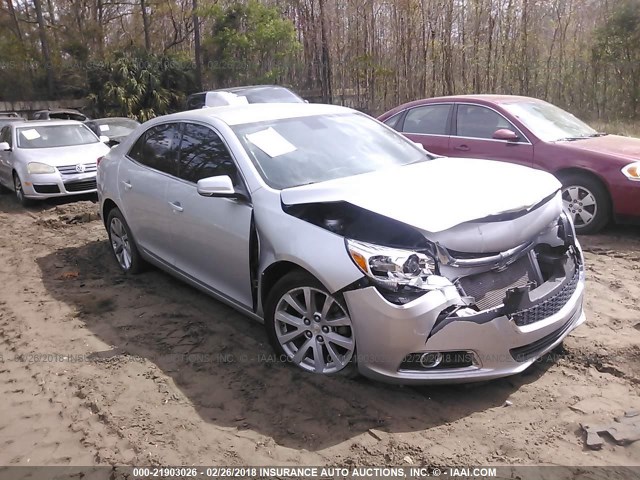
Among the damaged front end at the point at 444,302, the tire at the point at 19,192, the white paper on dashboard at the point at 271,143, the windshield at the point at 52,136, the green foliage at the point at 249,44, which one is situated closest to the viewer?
the damaged front end at the point at 444,302

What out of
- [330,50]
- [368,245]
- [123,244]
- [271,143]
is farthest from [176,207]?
[330,50]

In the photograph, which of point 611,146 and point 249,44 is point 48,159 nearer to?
point 611,146

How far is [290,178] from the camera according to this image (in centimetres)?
398

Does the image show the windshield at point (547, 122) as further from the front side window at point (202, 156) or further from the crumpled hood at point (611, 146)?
the front side window at point (202, 156)

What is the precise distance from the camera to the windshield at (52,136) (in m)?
10.6

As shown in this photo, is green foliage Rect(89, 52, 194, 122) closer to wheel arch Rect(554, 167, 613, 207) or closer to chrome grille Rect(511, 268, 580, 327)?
wheel arch Rect(554, 167, 613, 207)

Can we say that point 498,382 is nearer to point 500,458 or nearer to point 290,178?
point 500,458

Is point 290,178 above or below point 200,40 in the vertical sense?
below

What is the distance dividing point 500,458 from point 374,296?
39.4 inches

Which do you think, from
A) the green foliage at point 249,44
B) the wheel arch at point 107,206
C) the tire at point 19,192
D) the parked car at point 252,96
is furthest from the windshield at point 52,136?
the green foliage at point 249,44

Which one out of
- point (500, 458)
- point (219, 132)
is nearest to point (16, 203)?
point (219, 132)

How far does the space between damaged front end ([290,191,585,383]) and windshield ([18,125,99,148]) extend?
348 inches

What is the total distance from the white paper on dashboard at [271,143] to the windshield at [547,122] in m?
3.86

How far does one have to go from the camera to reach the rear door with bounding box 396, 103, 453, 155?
7742mm
